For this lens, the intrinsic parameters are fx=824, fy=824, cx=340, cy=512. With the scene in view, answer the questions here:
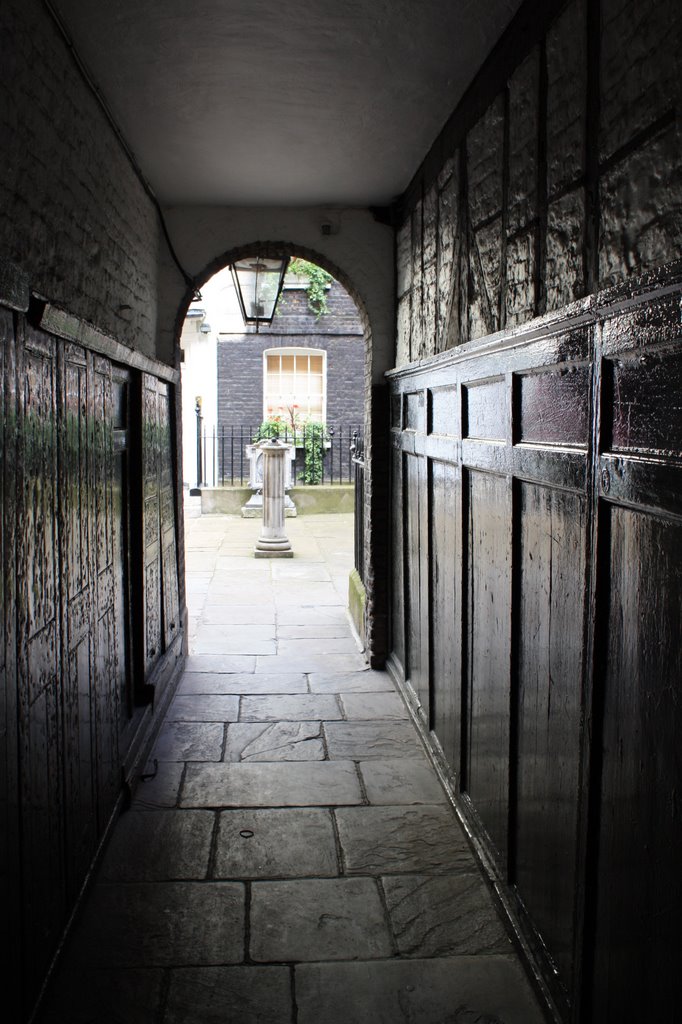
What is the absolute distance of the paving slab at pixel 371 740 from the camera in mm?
4387

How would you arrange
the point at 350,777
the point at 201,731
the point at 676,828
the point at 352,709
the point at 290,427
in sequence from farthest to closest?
the point at 290,427, the point at 352,709, the point at 201,731, the point at 350,777, the point at 676,828

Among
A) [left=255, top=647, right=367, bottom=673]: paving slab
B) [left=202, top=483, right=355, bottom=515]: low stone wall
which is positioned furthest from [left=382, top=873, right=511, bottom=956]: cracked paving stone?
[left=202, top=483, right=355, bottom=515]: low stone wall

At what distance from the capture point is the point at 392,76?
3691 mm

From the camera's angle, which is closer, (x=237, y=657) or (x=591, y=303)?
(x=591, y=303)

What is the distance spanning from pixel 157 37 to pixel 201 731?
3.46 meters

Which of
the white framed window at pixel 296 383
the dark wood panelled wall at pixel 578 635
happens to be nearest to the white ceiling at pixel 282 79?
the dark wood panelled wall at pixel 578 635

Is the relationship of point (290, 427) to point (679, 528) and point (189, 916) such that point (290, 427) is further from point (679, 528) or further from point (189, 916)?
point (679, 528)

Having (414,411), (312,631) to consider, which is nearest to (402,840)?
(414,411)

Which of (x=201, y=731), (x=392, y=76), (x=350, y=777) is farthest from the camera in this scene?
(x=201, y=731)

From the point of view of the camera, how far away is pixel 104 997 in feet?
8.09

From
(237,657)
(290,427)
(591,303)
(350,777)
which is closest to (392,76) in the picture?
(591,303)

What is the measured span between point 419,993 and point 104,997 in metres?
0.95

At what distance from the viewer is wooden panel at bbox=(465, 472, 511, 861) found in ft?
9.49

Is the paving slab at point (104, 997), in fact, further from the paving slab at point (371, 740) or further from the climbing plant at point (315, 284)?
the climbing plant at point (315, 284)
